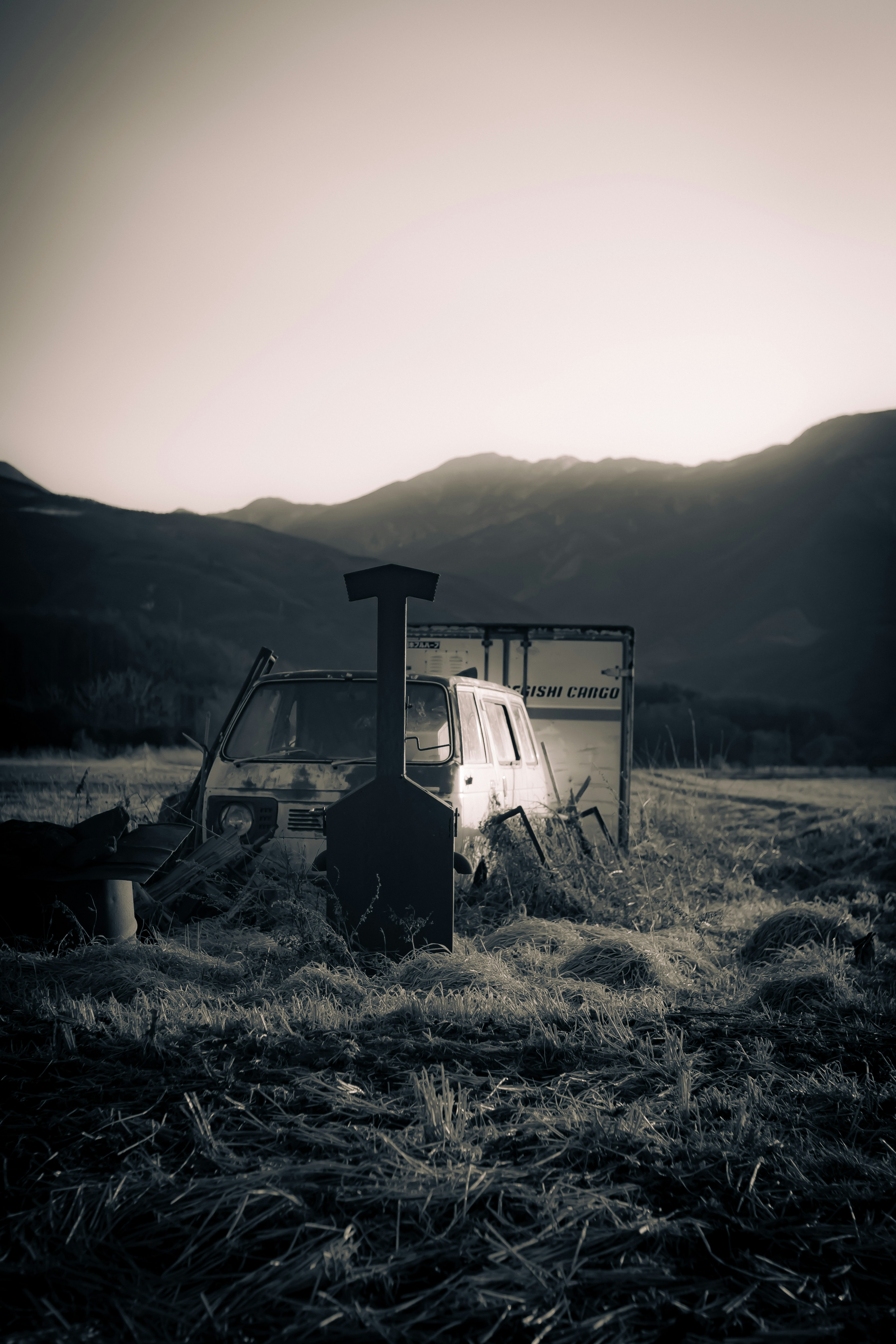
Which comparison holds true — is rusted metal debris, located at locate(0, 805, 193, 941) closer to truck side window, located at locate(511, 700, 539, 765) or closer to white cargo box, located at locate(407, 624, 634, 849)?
truck side window, located at locate(511, 700, 539, 765)

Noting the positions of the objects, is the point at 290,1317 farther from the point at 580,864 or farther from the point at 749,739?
the point at 749,739

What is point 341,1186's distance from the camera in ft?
8.92

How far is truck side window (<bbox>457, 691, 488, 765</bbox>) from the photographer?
7.33m

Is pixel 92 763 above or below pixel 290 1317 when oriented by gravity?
below

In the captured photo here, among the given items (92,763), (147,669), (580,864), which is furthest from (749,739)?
(580,864)

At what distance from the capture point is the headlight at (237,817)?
6656mm

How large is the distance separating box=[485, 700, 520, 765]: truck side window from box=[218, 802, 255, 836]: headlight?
239 cm

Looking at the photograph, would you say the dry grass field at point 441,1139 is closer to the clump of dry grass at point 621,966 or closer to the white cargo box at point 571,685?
the clump of dry grass at point 621,966

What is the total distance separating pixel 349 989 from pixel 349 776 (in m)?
2.23

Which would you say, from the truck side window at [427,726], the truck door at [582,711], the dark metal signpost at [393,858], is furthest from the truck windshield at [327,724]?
the truck door at [582,711]

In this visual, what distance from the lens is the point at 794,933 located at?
21.9 feet

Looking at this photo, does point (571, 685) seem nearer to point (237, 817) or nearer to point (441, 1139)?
point (237, 817)

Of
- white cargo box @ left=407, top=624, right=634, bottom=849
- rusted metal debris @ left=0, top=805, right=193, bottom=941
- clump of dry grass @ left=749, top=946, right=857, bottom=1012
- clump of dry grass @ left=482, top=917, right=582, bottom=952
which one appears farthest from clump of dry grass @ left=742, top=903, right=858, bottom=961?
white cargo box @ left=407, top=624, right=634, bottom=849

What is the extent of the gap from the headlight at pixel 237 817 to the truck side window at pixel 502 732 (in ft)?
7.84
